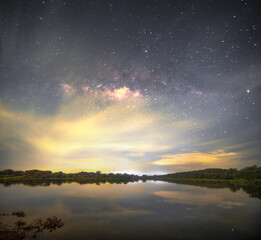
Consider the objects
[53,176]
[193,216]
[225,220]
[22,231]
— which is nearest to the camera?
[22,231]

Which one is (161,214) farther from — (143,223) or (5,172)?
(5,172)

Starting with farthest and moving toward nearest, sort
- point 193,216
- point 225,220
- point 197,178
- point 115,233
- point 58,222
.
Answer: point 197,178, point 193,216, point 225,220, point 58,222, point 115,233

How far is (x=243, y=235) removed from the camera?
74.3ft

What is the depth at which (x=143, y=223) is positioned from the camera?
2811cm

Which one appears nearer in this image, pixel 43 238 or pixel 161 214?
pixel 43 238

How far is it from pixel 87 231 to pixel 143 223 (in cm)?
952

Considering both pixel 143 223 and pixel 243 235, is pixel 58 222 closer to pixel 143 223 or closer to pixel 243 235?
pixel 143 223

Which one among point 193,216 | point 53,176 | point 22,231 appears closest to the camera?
point 22,231

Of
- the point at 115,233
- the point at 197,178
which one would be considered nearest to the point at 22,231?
the point at 115,233

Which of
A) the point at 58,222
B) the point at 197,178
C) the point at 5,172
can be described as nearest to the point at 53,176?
the point at 5,172

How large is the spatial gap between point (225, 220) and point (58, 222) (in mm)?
28622

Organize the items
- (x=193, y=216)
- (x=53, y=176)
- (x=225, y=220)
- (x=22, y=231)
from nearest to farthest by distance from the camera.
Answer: (x=22, y=231) < (x=225, y=220) < (x=193, y=216) < (x=53, y=176)

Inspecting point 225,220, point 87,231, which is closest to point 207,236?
point 225,220

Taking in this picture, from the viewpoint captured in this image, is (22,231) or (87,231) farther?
(87,231)
